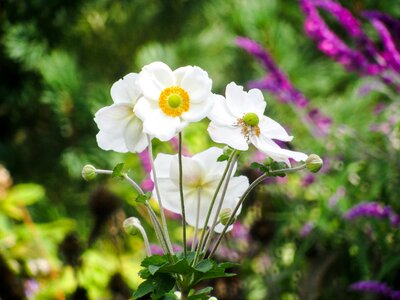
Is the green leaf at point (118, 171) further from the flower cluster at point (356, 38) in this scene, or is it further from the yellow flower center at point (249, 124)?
the flower cluster at point (356, 38)

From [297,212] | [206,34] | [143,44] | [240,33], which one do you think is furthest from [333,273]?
[143,44]

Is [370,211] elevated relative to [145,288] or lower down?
lower down

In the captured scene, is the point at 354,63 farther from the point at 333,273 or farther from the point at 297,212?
the point at 333,273

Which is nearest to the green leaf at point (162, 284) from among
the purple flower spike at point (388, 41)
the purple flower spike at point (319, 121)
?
the purple flower spike at point (388, 41)

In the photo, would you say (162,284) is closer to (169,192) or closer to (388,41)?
(169,192)

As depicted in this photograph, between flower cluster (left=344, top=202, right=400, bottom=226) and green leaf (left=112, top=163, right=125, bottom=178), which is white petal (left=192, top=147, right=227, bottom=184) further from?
flower cluster (left=344, top=202, right=400, bottom=226)

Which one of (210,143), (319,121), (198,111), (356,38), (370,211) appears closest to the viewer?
(198,111)

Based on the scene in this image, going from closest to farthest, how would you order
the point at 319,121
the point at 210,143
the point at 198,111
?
the point at 198,111 < the point at 319,121 < the point at 210,143

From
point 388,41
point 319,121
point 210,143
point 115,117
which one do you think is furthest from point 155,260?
point 210,143
